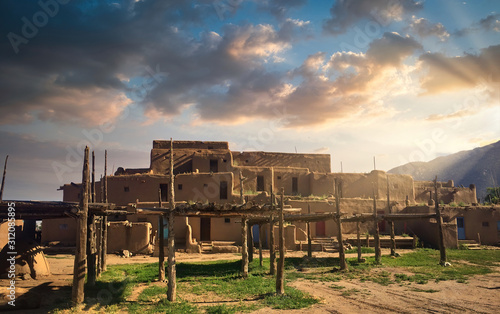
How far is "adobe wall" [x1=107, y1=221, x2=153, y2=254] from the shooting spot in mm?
25969

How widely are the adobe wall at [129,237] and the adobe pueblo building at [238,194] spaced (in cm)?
7

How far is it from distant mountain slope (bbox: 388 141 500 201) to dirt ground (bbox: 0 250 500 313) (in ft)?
270

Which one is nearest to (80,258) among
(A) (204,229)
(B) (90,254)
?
(B) (90,254)

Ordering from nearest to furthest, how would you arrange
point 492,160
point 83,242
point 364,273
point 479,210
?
1. point 83,242
2. point 364,273
3. point 479,210
4. point 492,160

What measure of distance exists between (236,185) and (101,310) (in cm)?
2479

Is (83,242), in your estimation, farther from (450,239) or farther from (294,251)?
(450,239)

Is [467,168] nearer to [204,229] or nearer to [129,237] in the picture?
[204,229]

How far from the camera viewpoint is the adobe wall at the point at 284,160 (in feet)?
140

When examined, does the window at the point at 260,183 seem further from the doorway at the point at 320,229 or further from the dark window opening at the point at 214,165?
the doorway at the point at 320,229

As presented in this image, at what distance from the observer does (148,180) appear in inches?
1326

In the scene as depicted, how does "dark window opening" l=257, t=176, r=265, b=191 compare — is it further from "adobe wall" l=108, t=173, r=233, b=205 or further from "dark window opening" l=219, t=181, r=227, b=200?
"adobe wall" l=108, t=173, r=233, b=205

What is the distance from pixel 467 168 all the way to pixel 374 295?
351ft

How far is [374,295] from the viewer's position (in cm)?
1347

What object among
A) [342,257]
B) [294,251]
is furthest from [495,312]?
[294,251]
